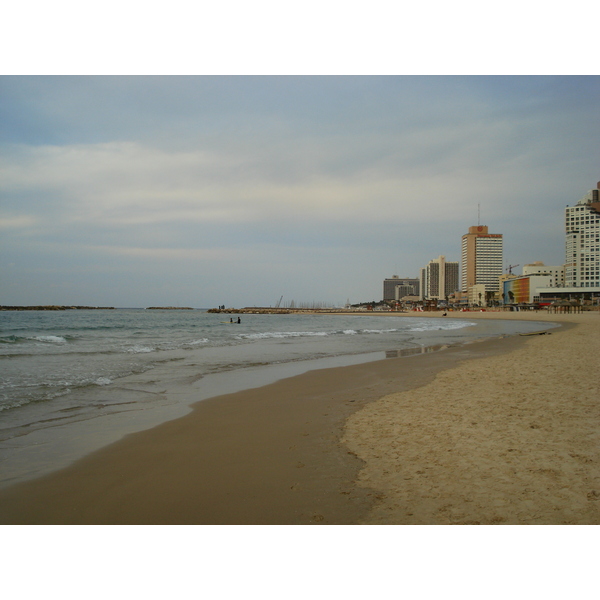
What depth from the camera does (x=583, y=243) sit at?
14862cm

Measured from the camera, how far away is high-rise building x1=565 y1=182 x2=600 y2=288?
140m

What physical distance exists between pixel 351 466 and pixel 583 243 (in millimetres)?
176543

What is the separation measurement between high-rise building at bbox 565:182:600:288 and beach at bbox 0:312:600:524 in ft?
515

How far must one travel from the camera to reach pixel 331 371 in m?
12.0

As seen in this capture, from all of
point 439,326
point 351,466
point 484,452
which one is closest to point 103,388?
point 351,466

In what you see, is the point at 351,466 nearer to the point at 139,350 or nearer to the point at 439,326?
the point at 139,350

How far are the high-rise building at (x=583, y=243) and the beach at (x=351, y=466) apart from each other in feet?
515

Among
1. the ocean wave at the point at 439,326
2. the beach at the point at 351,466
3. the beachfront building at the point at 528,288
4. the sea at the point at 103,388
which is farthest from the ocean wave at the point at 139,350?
the beachfront building at the point at 528,288

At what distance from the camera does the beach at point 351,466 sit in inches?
139

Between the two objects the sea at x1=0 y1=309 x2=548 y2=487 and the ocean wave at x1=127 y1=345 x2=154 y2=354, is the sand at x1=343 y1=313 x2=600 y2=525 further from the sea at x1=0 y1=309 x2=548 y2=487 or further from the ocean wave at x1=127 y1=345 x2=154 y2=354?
the ocean wave at x1=127 y1=345 x2=154 y2=354

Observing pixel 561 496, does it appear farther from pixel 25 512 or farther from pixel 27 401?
pixel 27 401

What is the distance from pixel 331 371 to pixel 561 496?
8.47 meters

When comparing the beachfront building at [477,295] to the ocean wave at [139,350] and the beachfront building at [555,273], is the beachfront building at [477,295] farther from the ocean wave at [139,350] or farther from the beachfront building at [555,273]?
the ocean wave at [139,350]

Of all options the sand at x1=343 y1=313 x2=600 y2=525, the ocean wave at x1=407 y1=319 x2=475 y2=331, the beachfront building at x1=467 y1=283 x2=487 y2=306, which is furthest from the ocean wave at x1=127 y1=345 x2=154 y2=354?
the beachfront building at x1=467 y1=283 x2=487 y2=306
